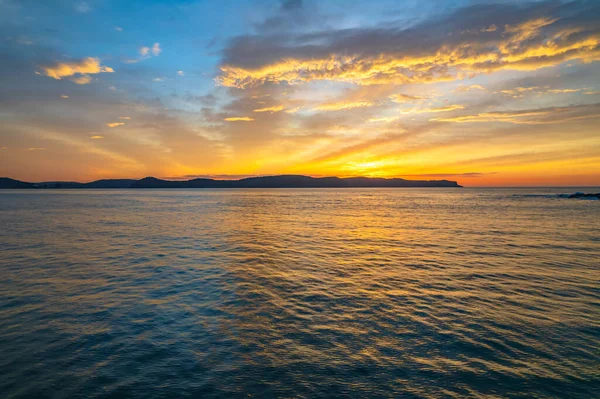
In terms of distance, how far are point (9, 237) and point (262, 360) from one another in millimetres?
43892

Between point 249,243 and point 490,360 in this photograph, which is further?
point 249,243

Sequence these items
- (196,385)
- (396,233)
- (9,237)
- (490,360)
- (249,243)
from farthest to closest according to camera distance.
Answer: (396,233)
(9,237)
(249,243)
(490,360)
(196,385)

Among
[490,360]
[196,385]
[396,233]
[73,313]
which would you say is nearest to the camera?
[196,385]

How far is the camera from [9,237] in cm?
3853

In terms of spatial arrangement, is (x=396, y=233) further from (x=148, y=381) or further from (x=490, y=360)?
(x=148, y=381)

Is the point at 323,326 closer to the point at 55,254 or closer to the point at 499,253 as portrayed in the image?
the point at 499,253

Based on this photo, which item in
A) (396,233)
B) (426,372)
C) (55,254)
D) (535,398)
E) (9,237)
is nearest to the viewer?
(535,398)

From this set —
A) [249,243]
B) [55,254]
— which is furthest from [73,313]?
[249,243]

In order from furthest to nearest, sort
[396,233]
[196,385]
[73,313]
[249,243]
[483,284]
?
[396,233] → [249,243] → [483,284] → [73,313] → [196,385]

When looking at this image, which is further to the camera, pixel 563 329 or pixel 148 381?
pixel 563 329

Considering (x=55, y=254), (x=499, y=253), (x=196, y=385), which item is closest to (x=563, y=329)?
(x=196, y=385)

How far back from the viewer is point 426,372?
33.5 ft

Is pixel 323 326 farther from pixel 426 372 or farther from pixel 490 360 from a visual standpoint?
pixel 490 360

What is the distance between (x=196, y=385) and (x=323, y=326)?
5.71 metres
